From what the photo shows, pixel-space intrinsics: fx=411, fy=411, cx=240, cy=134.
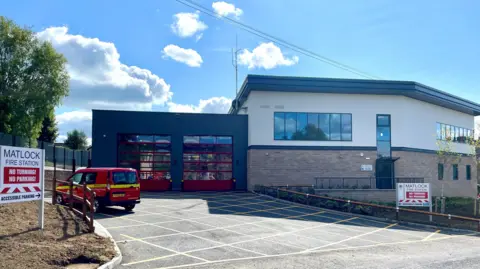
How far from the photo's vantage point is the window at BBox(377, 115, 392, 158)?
31.3 meters

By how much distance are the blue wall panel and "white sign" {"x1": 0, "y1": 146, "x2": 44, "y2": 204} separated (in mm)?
18820

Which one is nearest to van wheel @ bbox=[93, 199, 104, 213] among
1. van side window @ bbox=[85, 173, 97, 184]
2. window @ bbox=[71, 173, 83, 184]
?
van side window @ bbox=[85, 173, 97, 184]

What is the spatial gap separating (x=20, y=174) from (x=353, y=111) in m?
25.4

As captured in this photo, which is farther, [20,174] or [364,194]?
[364,194]

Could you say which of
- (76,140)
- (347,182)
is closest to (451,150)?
(347,182)

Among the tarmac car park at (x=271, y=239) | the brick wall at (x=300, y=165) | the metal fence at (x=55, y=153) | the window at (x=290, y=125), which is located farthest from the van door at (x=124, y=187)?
the window at (x=290, y=125)

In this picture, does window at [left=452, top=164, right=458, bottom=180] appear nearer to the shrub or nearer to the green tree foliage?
the shrub

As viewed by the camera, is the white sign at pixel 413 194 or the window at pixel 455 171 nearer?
the white sign at pixel 413 194

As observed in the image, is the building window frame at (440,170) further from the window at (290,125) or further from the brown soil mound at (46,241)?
the brown soil mound at (46,241)

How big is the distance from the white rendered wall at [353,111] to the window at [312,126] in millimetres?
311

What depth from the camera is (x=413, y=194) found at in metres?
20.9

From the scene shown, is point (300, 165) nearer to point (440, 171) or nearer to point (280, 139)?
point (280, 139)

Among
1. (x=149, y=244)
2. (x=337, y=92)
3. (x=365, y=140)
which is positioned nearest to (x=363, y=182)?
(x=365, y=140)

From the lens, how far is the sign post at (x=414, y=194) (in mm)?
20703
